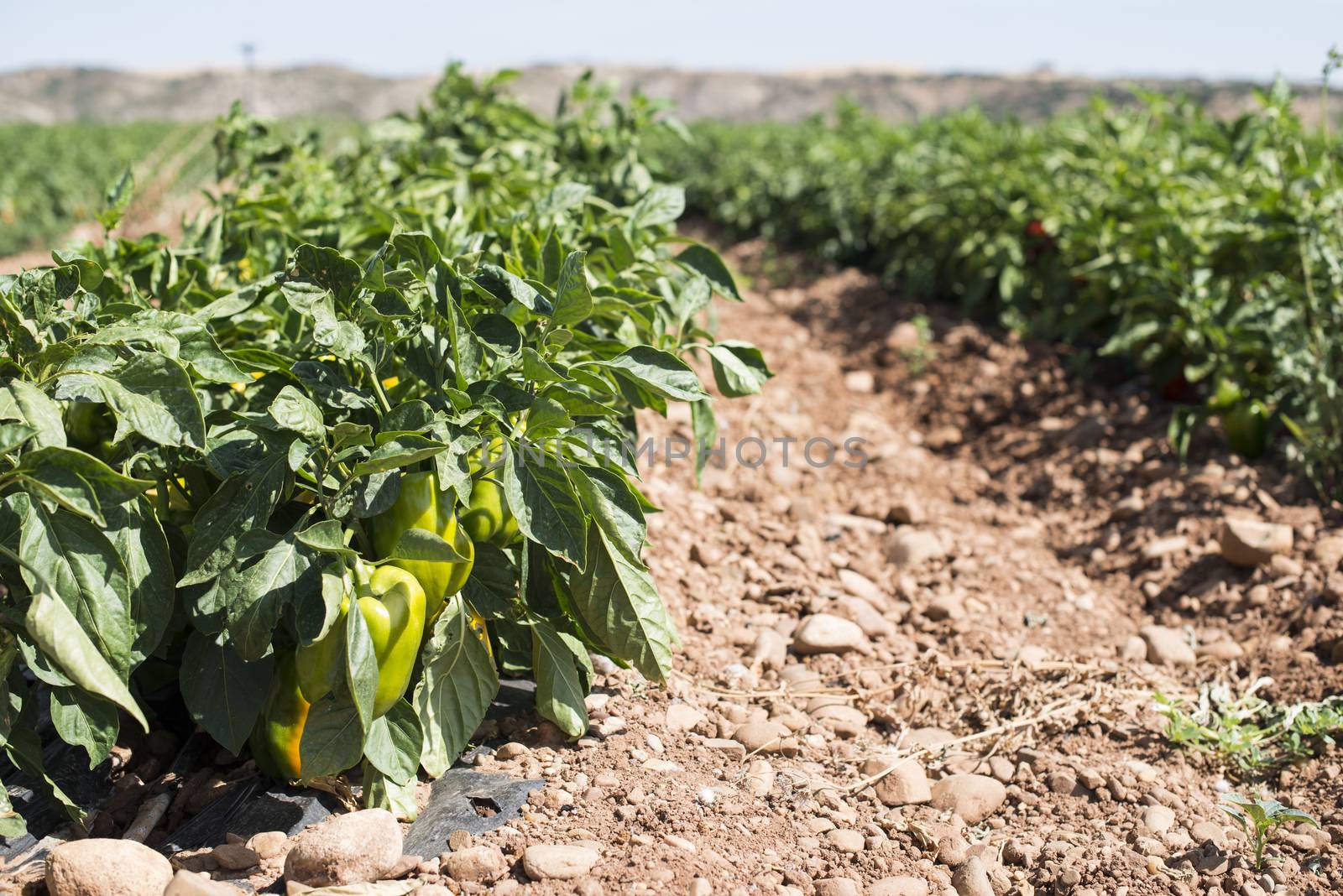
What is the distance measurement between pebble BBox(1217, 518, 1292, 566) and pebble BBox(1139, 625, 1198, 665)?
347 millimetres

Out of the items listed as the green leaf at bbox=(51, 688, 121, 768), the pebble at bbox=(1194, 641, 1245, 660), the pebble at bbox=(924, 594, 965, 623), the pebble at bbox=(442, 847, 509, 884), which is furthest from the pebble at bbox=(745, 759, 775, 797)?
the pebble at bbox=(1194, 641, 1245, 660)

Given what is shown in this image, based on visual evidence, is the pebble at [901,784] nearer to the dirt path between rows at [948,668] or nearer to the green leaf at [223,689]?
the dirt path between rows at [948,668]

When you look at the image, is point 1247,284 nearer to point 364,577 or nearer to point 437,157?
point 437,157

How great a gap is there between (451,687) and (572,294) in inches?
27.0

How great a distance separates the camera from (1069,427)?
Result: 420 cm

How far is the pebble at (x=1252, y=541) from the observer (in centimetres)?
302

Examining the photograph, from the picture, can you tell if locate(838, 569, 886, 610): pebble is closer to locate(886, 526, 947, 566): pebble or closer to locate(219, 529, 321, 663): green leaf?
locate(886, 526, 947, 566): pebble

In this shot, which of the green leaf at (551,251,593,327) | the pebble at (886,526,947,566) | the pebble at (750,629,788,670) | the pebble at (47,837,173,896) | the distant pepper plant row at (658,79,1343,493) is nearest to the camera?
the pebble at (47,837,173,896)

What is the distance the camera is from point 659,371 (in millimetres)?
1875

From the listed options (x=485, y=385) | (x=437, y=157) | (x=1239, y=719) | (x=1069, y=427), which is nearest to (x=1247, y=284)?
(x=1069, y=427)

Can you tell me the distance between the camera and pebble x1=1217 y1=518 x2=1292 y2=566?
9.91 feet

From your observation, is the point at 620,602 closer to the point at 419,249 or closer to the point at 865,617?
the point at 419,249

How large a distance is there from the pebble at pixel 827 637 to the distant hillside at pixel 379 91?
194 feet

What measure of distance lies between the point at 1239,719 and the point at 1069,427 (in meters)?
1.91
